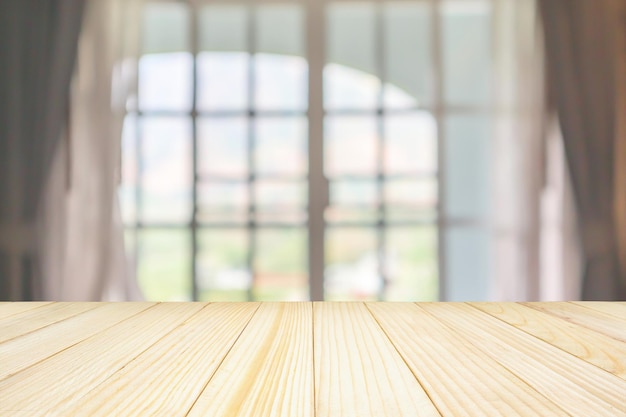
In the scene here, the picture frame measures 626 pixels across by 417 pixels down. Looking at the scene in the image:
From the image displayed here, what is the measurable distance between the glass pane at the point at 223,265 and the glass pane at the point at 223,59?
614 millimetres

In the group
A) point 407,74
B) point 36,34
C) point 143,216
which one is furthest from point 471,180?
point 36,34

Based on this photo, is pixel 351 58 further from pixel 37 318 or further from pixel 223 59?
pixel 37 318

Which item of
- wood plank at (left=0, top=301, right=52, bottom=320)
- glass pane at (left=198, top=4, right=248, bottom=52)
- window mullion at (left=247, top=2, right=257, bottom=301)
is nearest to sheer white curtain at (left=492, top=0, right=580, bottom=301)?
window mullion at (left=247, top=2, right=257, bottom=301)

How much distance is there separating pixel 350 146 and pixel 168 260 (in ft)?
3.32

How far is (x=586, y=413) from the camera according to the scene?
1.89 feet

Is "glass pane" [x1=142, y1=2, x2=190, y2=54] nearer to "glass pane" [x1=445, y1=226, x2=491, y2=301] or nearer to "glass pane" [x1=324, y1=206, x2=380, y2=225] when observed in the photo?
"glass pane" [x1=324, y1=206, x2=380, y2=225]

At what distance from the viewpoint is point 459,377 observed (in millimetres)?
704

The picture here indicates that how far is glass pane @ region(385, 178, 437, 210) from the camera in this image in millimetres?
2707

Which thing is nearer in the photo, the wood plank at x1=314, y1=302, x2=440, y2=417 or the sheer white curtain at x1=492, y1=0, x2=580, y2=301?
the wood plank at x1=314, y1=302, x2=440, y2=417

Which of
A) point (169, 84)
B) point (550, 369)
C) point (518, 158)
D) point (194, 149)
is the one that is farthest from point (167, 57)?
point (550, 369)

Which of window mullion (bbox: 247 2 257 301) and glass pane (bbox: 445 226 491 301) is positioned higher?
window mullion (bbox: 247 2 257 301)

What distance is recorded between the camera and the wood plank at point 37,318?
1021mm

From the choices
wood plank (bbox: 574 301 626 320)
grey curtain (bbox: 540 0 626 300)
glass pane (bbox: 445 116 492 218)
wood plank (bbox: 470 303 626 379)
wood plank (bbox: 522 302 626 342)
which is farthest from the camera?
glass pane (bbox: 445 116 492 218)

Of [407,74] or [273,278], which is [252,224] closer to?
[273,278]
